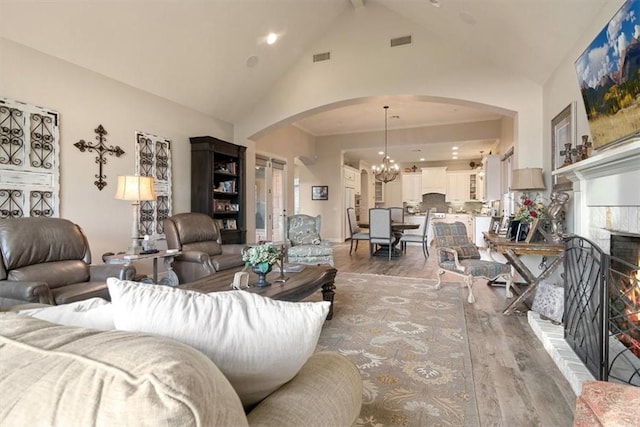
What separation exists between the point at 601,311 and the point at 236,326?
6.72 feet

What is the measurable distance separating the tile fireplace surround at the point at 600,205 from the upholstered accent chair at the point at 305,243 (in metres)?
2.97

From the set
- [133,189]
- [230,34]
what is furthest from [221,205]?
[230,34]

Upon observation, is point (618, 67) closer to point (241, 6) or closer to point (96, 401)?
point (96, 401)

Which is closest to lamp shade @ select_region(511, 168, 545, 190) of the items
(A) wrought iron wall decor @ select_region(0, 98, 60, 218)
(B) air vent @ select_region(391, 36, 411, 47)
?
(B) air vent @ select_region(391, 36, 411, 47)

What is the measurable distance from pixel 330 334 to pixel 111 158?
11.3ft

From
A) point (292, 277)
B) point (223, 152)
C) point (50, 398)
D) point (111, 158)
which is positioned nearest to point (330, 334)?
point (292, 277)

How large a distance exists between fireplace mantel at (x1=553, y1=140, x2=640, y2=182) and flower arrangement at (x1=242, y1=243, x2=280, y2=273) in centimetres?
237

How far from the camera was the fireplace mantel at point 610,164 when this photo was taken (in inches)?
73.2

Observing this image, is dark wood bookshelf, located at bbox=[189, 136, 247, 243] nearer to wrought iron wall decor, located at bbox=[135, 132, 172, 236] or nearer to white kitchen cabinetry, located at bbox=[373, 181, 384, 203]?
wrought iron wall decor, located at bbox=[135, 132, 172, 236]

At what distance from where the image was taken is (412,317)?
3.38 m

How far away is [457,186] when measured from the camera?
11.6m

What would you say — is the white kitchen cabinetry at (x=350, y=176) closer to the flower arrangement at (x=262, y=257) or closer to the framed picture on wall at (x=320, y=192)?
the framed picture on wall at (x=320, y=192)

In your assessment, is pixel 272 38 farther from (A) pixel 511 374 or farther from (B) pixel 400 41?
(A) pixel 511 374

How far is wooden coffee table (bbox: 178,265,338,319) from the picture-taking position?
8.83 ft
